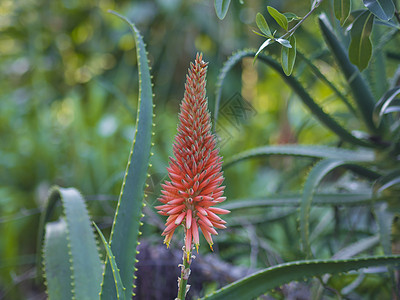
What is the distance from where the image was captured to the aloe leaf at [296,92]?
2.01 feet

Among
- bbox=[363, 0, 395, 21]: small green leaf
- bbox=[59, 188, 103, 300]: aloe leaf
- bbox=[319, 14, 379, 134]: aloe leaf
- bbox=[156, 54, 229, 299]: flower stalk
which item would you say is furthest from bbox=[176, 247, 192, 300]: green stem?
bbox=[319, 14, 379, 134]: aloe leaf

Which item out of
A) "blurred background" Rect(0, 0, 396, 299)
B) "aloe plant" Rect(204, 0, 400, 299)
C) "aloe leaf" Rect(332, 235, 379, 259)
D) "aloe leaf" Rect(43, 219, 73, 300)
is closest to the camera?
"aloe plant" Rect(204, 0, 400, 299)

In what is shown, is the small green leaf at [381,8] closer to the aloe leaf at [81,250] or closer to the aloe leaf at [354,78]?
the aloe leaf at [354,78]

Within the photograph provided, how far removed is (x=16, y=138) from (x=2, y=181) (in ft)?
0.74

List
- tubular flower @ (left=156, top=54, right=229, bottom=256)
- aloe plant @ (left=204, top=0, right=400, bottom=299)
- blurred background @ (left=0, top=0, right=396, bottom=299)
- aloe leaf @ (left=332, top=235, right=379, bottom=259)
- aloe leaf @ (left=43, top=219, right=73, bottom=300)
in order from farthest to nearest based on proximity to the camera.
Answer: blurred background @ (left=0, top=0, right=396, bottom=299) < aloe leaf @ (left=332, top=235, right=379, bottom=259) < aloe leaf @ (left=43, top=219, right=73, bottom=300) < aloe plant @ (left=204, top=0, right=400, bottom=299) < tubular flower @ (left=156, top=54, right=229, bottom=256)

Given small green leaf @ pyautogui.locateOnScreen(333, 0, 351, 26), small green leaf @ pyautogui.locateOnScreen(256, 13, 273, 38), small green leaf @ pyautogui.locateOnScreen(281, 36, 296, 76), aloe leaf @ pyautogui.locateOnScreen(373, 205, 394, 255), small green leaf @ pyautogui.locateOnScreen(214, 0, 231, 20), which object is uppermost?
small green leaf @ pyautogui.locateOnScreen(333, 0, 351, 26)

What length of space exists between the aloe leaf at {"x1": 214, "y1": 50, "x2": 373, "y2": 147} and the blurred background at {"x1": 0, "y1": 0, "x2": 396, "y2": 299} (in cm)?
21

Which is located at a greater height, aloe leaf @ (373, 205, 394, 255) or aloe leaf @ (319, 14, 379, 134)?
aloe leaf @ (319, 14, 379, 134)

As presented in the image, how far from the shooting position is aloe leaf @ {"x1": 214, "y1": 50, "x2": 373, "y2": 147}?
613mm

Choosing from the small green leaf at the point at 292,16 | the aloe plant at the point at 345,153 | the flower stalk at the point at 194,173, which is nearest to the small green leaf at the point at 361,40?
the aloe plant at the point at 345,153

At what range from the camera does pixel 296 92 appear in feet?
2.23

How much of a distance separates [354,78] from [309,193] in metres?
0.22

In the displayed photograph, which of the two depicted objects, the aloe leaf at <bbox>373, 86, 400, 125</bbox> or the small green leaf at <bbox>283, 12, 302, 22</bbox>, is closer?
the small green leaf at <bbox>283, 12, 302, 22</bbox>

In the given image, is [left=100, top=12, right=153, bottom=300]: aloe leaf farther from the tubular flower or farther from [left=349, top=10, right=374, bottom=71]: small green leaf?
[left=349, top=10, right=374, bottom=71]: small green leaf
